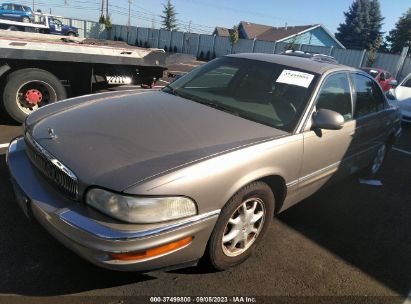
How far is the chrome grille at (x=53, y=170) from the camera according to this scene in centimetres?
236

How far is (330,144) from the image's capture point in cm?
355

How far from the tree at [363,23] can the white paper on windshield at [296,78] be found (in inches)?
2429

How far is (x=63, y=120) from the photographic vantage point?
118 inches

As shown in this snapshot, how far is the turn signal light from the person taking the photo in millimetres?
2189

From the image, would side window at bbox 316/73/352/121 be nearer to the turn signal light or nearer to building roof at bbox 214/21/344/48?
the turn signal light

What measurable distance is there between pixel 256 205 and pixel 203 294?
776mm

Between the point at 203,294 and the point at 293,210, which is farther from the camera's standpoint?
the point at 293,210

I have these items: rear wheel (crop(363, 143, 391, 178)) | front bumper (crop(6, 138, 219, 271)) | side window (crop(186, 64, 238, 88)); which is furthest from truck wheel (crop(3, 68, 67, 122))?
rear wheel (crop(363, 143, 391, 178))

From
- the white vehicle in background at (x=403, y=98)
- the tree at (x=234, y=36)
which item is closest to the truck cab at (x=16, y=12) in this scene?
the tree at (x=234, y=36)

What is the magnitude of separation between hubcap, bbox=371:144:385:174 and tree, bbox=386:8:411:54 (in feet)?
186

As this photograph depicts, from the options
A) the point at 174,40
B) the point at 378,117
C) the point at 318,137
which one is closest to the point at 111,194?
the point at 318,137

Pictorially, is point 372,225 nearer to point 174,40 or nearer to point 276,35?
point 174,40

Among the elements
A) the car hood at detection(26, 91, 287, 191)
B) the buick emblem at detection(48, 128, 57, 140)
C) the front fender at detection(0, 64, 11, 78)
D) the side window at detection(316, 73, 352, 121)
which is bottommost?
the front fender at detection(0, 64, 11, 78)

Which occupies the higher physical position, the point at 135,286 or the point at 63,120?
the point at 63,120
